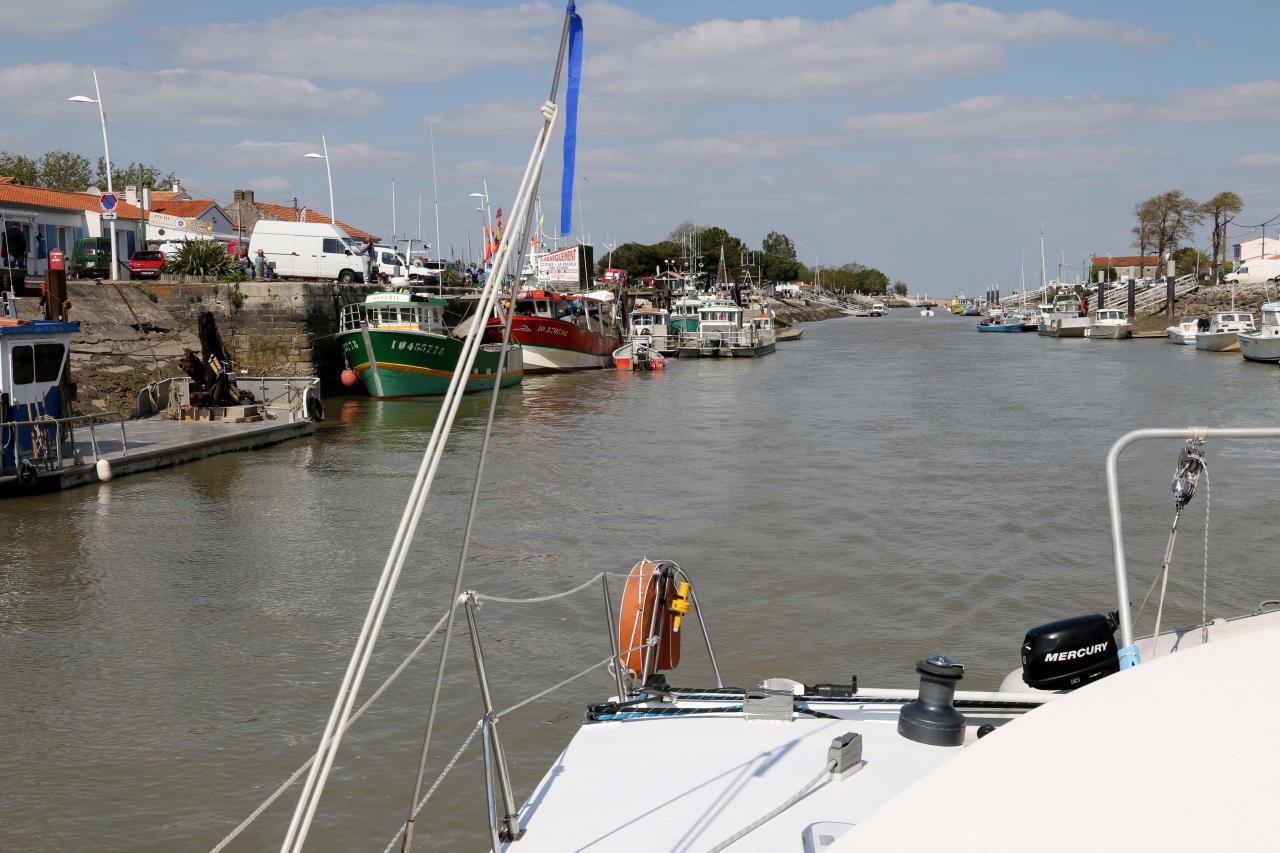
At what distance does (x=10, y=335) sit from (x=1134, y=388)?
32.0m

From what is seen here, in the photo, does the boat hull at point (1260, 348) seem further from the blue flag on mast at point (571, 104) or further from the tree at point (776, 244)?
the tree at point (776, 244)

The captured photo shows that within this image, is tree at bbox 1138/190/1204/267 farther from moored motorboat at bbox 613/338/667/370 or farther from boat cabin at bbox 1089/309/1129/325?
moored motorboat at bbox 613/338/667/370

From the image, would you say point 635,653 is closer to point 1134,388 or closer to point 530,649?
point 530,649

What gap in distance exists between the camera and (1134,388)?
36531 millimetres

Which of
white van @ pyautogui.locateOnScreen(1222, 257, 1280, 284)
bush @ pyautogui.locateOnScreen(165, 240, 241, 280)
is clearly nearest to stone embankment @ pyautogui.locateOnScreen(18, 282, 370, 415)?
bush @ pyautogui.locateOnScreen(165, 240, 241, 280)

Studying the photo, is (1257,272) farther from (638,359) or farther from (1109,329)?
(638,359)

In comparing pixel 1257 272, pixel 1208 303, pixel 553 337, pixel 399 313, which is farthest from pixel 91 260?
pixel 1257 272

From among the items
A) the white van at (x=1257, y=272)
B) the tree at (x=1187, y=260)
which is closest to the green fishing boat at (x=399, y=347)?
the white van at (x=1257, y=272)

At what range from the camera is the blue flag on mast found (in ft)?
12.8

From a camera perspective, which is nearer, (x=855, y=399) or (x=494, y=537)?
(x=494, y=537)

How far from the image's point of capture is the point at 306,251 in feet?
131

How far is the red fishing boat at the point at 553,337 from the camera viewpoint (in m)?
44.4

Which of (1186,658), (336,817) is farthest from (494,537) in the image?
(1186,658)

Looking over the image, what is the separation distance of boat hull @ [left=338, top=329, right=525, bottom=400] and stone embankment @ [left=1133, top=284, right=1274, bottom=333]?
2216 inches
